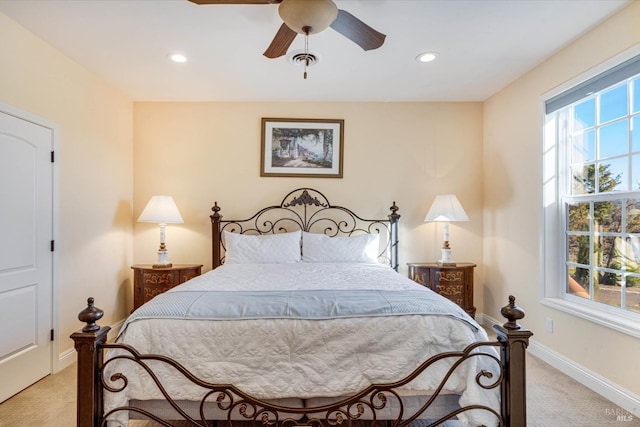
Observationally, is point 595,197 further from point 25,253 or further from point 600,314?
point 25,253

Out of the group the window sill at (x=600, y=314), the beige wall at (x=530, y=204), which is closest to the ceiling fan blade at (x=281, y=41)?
the beige wall at (x=530, y=204)

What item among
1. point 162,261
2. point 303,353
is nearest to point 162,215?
point 162,261

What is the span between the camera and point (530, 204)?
303 centimetres

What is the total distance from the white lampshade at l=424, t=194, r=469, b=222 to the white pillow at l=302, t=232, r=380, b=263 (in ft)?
2.27

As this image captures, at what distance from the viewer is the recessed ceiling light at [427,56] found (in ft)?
8.79

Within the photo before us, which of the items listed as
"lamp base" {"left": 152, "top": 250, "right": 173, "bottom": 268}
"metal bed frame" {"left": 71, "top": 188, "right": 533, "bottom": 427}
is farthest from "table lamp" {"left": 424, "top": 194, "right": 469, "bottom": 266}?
"lamp base" {"left": 152, "top": 250, "right": 173, "bottom": 268}

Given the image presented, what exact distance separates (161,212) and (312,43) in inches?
89.5

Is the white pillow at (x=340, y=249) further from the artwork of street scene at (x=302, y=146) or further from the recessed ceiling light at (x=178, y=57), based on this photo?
the recessed ceiling light at (x=178, y=57)

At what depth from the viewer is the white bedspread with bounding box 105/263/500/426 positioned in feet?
4.97

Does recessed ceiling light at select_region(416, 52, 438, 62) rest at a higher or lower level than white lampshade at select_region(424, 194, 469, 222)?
higher

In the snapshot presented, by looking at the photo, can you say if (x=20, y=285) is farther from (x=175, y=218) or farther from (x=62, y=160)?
(x=175, y=218)

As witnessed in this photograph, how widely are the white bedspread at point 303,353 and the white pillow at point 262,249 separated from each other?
161cm

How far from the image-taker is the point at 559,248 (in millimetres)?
2826

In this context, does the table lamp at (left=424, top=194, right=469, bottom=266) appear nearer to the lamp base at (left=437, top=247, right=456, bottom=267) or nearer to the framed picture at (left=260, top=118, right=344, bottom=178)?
the lamp base at (left=437, top=247, right=456, bottom=267)
